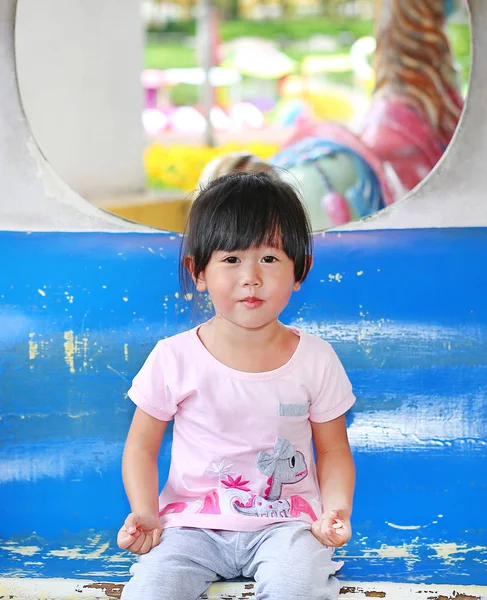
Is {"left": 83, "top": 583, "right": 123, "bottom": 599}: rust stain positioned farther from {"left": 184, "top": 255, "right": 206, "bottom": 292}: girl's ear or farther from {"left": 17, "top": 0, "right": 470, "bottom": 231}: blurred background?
{"left": 17, "top": 0, "right": 470, "bottom": 231}: blurred background

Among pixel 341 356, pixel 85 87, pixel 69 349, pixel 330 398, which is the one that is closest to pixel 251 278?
pixel 330 398

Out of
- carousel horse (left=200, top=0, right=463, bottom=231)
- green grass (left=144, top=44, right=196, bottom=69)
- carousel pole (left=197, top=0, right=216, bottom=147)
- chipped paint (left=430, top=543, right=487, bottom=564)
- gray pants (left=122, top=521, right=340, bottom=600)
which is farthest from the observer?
green grass (left=144, top=44, right=196, bottom=69)

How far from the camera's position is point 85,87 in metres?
4.04

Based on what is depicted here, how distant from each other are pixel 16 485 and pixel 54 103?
2.39 metres

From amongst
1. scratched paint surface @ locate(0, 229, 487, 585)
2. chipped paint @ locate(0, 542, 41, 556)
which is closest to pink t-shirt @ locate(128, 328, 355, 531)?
scratched paint surface @ locate(0, 229, 487, 585)

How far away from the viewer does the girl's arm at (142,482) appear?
4.54 ft

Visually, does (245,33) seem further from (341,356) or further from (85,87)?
(341,356)

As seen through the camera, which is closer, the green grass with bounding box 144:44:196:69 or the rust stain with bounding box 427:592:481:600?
the rust stain with bounding box 427:592:481:600

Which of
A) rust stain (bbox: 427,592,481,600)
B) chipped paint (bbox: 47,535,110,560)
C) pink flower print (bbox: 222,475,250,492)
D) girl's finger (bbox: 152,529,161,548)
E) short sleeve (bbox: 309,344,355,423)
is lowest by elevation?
rust stain (bbox: 427,592,481,600)

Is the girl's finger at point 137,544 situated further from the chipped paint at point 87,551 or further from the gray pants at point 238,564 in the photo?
the chipped paint at point 87,551

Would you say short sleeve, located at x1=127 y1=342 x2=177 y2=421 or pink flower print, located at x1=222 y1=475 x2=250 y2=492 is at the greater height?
short sleeve, located at x1=127 y1=342 x2=177 y2=421

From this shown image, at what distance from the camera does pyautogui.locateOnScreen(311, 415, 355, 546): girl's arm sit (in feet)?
4.76

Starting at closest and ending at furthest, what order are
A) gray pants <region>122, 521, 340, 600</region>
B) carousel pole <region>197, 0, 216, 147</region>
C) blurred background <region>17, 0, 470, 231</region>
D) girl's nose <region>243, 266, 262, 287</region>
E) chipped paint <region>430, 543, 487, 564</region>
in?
gray pants <region>122, 521, 340, 600</region> < girl's nose <region>243, 266, 262, 287</region> < chipped paint <region>430, 543, 487, 564</region> < blurred background <region>17, 0, 470, 231</region> < carousel pole <region>197, 0, 216, 147</region>

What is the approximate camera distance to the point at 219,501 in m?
1.43
